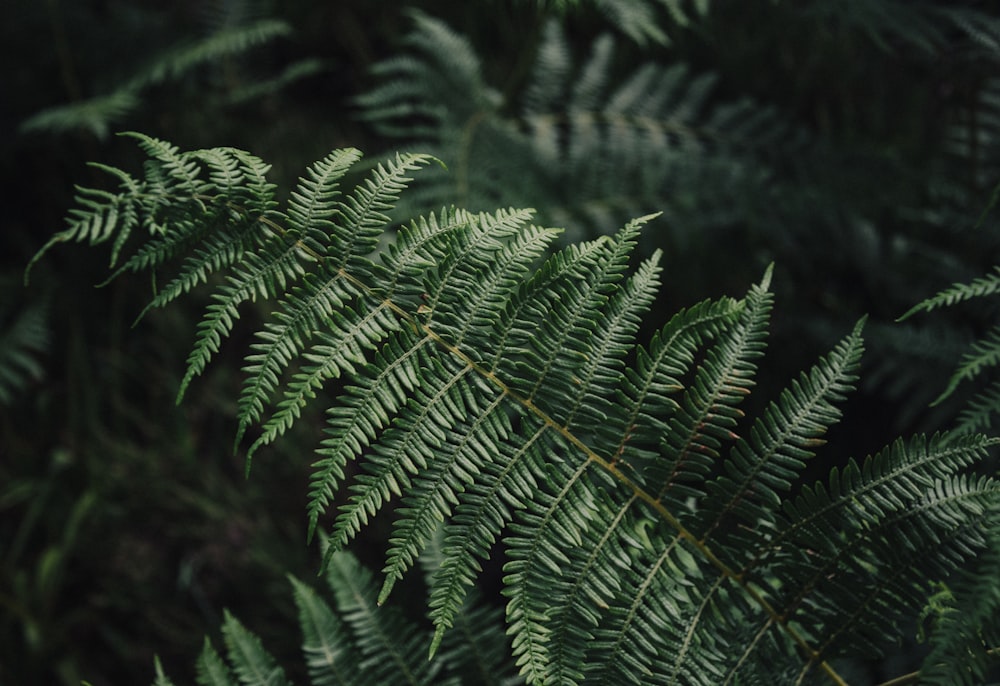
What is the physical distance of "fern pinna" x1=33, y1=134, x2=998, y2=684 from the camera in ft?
3.17

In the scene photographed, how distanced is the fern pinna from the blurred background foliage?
2.49 ft

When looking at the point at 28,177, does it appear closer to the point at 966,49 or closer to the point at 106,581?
the point at 106,581

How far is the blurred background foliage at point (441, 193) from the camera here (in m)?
1.96

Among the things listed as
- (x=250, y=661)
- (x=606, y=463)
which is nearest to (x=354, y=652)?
(x=250, y=661)

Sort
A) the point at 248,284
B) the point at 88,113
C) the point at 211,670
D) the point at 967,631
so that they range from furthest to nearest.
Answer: the point at 88,113 < the point at 211,670 < the point at 248,284 < the point at 967,631

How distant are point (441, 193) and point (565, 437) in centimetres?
106

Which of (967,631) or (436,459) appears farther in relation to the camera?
(436,459)

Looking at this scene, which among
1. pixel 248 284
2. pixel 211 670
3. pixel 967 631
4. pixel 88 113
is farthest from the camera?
pixel 88 113

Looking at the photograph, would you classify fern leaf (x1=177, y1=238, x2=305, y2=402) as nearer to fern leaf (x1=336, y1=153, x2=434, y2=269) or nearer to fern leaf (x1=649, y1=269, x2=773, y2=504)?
fern leaf (x1=336, y1=153, x2=434, y2=269)

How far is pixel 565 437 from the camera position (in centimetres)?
104

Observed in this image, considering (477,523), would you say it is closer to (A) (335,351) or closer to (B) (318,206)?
(A) (335,351)

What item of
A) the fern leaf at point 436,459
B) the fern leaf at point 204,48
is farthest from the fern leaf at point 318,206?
the fern leaf at point 204,48

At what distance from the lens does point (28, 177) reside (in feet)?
9.25

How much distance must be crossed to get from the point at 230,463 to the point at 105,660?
0.64m
